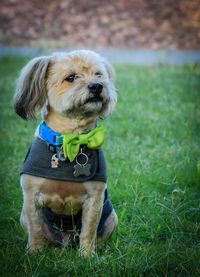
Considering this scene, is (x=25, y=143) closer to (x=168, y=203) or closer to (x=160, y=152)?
(x=160, y=152)

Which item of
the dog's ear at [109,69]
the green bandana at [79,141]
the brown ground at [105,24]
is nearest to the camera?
the green bandana at [79,141]

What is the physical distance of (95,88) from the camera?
2.35 meters

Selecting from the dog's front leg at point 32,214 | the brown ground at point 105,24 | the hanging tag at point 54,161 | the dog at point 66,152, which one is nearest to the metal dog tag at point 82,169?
the dog at point 66,152

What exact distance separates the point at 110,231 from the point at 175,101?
374 centimetres

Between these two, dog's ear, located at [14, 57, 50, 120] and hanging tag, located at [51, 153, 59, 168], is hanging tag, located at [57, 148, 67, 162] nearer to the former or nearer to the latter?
hanging tag, located at [51, 153, 59, 168]

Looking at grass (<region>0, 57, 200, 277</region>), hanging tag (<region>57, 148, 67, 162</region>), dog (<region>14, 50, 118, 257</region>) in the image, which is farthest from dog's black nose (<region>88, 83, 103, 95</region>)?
grass (<region>0, 57, 200, 277</region>)

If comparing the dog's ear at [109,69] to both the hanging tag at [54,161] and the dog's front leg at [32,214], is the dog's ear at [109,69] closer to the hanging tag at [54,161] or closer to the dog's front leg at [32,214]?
the hanging tag at [54,161]

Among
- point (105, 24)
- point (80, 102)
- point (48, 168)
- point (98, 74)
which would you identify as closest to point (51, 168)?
point (48, 168)

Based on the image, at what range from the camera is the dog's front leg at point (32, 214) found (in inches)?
91.1

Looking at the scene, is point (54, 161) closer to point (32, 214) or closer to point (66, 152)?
point (66, 152)

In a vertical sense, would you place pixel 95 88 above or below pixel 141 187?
above

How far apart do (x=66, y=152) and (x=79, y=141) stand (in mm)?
133

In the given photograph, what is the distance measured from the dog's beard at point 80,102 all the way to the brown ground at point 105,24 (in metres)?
8.86

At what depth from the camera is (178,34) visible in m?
11.4
